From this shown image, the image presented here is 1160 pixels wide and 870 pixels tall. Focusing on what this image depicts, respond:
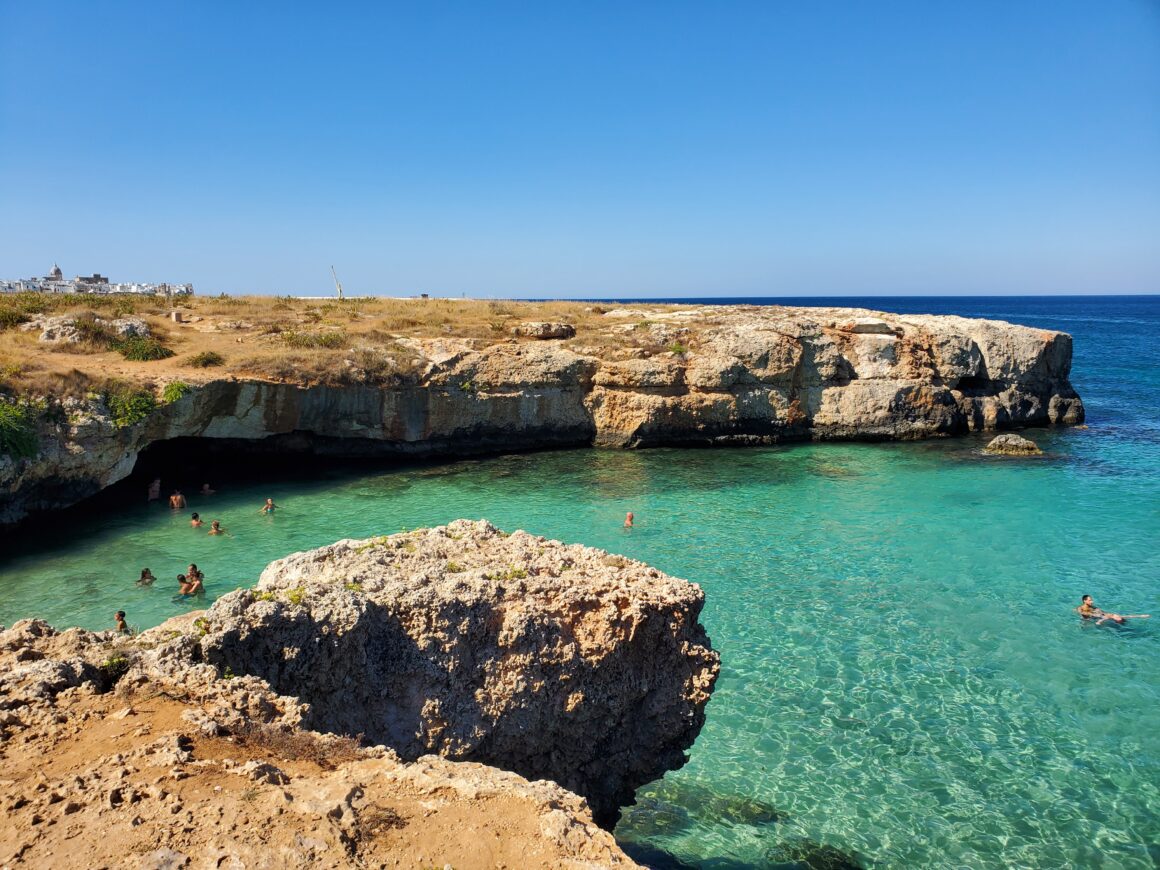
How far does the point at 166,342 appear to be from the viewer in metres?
26.2

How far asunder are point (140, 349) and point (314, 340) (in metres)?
5.64

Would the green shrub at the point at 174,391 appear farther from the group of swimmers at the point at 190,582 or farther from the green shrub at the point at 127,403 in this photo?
the group of swimmers at the point at 190,582

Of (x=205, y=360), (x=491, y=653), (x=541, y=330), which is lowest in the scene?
(x=491, y=653)

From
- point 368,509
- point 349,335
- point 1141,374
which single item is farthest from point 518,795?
point 1141,374

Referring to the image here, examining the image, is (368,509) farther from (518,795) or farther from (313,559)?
(518,795)

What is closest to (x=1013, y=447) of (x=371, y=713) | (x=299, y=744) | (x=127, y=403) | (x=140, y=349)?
(x=371, y=713)

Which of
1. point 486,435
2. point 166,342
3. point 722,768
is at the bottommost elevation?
Result: point 722,768

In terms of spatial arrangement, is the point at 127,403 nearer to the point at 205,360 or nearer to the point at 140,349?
the point at 205,360

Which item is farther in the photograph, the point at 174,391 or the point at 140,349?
the point at 140,349

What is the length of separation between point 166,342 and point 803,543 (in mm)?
23003

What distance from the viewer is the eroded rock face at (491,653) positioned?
636 cm

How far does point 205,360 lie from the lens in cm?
2389

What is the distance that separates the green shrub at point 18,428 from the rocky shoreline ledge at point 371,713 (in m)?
14.8

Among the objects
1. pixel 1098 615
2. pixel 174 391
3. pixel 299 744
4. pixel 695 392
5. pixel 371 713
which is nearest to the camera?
pixel 299 744
